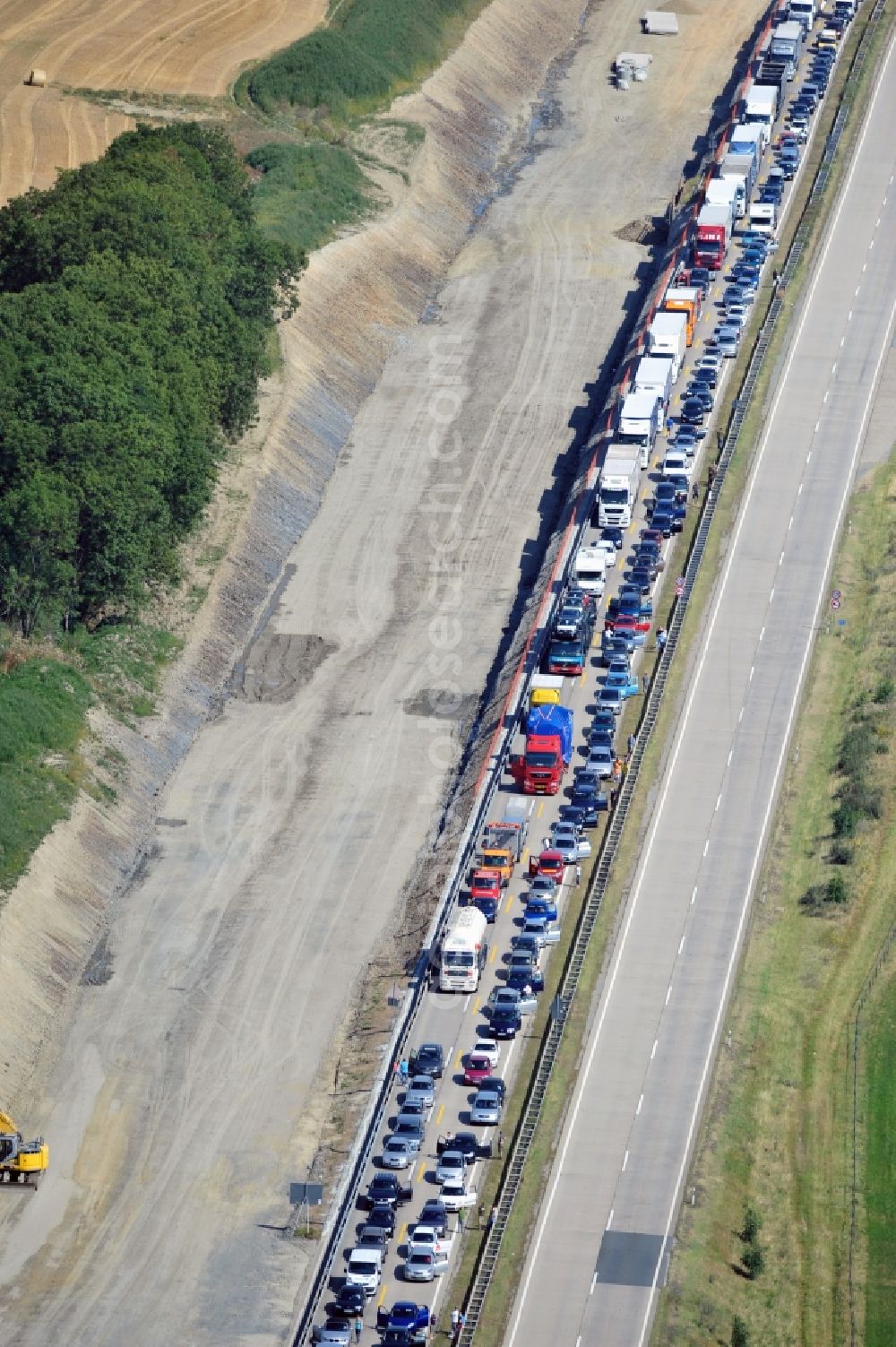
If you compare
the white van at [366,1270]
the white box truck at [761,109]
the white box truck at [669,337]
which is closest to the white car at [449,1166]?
the white van at [366,1270]

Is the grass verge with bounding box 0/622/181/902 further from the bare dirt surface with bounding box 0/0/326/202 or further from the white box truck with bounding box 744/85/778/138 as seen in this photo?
the white box truck with bounding box 744/85/778/138

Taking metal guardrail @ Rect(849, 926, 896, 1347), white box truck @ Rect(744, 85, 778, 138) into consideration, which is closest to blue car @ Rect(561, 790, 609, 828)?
metal guardrail @ Rect(849, 926, 896, 1347)

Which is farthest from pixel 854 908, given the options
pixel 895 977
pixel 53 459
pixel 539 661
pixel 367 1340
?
pixel 53 459

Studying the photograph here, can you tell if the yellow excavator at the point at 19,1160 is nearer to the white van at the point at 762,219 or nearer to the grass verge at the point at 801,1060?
the grass verge at the point at 801,1060

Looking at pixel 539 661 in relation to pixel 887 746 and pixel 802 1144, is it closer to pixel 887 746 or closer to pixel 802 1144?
pixel 887 746

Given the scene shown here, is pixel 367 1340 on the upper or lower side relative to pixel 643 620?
lower
